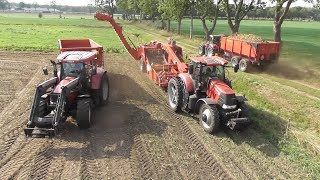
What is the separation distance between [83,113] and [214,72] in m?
4.75

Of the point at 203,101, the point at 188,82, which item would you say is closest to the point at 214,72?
the point at 188,82

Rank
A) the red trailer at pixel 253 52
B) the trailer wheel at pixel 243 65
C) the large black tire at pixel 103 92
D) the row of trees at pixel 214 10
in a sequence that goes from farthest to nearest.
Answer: the row of trees at pixel 214 10 → the trailer wheel at pixel 243 65 → the red trailer at pixel 253 52 → the large black tire at pixel 103 92

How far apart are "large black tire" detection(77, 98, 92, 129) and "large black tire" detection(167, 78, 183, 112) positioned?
3.47 m

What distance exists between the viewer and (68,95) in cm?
1105

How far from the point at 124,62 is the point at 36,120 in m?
13.6

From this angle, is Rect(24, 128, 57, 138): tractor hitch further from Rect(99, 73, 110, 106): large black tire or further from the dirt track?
Rect(99, 73, 110, 106): large black tire

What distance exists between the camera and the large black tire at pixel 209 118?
10.6 meters

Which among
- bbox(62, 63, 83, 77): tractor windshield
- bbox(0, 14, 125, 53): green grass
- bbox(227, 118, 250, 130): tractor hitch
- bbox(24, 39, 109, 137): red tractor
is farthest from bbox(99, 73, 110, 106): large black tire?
bbox(0, 14, 125, 53): green grass

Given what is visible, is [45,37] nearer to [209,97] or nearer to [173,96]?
[173,96]

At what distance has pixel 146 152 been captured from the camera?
9.63 metres

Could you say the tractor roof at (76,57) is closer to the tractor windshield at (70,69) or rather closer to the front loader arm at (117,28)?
the tractor windshield at (70,69)

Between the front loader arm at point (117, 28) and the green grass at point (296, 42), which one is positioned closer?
the front loader arm at point (117, 28)

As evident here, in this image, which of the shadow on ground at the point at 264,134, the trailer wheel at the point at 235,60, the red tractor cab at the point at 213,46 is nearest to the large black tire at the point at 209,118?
the shadow on ground at the point at 264,134

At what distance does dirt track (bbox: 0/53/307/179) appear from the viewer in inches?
336
